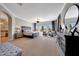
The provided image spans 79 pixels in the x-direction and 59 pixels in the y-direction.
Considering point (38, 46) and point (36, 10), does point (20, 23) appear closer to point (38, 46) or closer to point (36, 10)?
point (36, 10)

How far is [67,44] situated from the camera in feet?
6.63

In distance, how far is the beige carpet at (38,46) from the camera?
7.88 feet

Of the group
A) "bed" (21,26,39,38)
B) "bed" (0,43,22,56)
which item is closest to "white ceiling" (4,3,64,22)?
"bed" (21,26,39,38)

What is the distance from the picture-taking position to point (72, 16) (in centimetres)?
251

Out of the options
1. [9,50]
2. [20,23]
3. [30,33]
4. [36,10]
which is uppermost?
[36,10]

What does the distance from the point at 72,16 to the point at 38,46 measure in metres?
1.28

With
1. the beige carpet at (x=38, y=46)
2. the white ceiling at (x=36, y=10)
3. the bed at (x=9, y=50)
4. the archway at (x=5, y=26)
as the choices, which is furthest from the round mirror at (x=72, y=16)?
the archway at (x=5, y=26)

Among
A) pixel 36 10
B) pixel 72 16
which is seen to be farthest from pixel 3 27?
pixel 72 16

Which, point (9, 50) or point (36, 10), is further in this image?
point (36, 10)

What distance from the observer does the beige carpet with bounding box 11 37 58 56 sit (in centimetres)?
240

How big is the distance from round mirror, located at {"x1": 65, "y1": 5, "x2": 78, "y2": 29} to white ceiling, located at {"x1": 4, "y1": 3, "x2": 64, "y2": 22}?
1.03 ft

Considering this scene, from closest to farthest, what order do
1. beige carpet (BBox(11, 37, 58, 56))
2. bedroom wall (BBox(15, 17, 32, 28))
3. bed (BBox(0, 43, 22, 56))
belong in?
bed (BBox(0, 43, 22, 56)) → beige carpet (BBox(11, 37, 58, 56)) → bedroom wall (BBox(15, 17, 32, 28))

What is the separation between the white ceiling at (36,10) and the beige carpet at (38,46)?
617mm

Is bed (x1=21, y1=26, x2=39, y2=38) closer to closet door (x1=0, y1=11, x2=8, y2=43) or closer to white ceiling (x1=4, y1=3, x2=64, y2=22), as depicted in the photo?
white ceiling (x1=4, y1=3, x2=64, y2=22)
